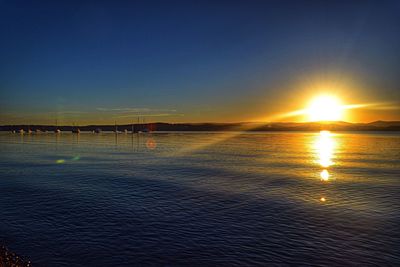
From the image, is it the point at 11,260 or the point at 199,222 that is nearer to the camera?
the point at 11,260

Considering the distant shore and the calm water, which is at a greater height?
the distant shore

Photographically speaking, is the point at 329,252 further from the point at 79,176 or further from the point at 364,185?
the point at 79,176

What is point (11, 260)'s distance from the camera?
13648 millimetres

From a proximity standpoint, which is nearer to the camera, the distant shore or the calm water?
the distant shore

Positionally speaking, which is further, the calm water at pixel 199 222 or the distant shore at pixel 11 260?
the calm water at pixel 199 222

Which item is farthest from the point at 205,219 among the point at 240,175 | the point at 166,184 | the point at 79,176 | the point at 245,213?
the point at 79,176

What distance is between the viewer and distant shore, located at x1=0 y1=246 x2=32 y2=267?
13.0m

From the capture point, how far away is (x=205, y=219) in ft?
69.5

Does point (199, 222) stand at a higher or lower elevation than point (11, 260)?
lower

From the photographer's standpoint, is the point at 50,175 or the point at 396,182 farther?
the point at 50,175

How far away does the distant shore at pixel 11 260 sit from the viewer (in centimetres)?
1301

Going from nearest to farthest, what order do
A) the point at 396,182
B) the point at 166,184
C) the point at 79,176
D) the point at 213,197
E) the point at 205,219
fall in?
the point at 205,219, the point at 213,197, the point at 166,184, the point at 396,182, the point at 79,176

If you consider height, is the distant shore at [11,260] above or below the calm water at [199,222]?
above

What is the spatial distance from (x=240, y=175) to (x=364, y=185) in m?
14.8
